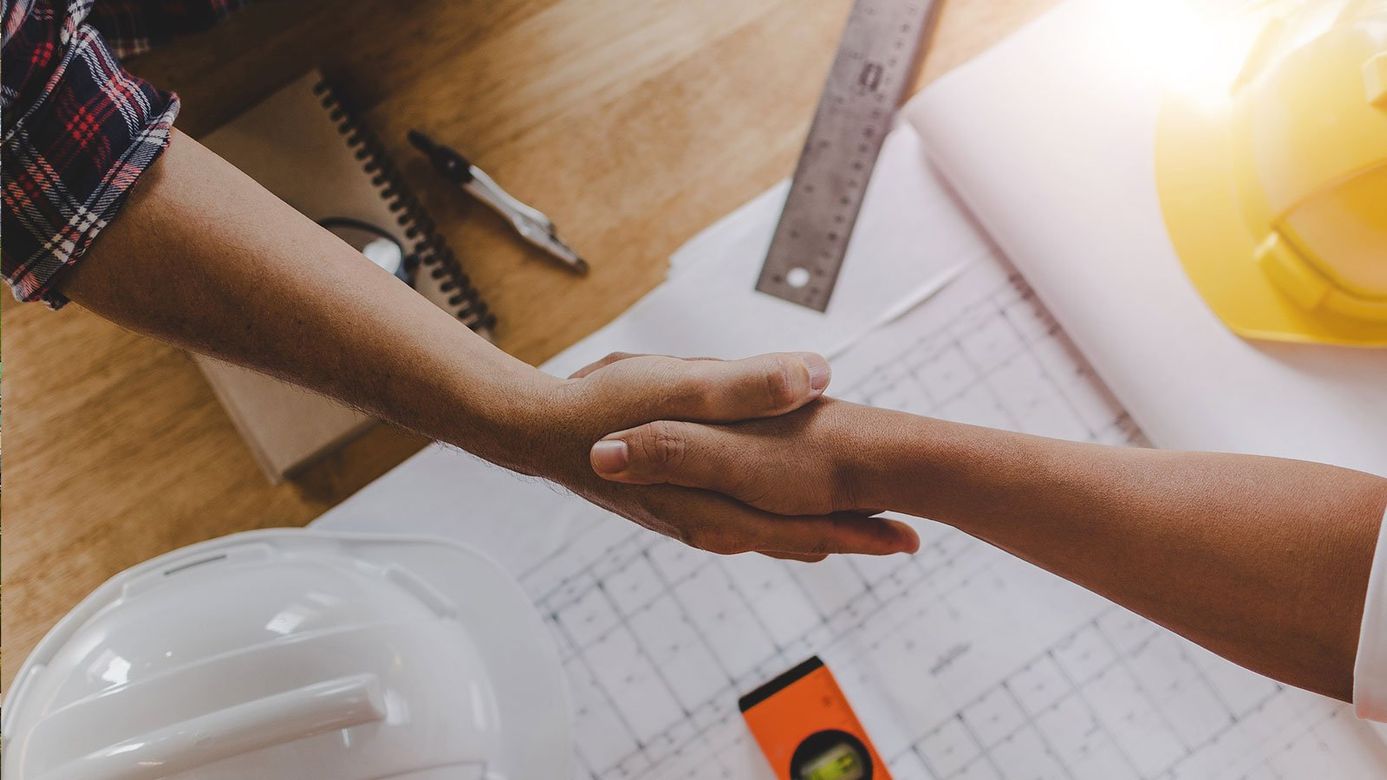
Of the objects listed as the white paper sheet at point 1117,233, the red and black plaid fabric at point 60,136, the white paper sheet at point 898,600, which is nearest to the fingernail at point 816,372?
the white paper sheet at point 898,600

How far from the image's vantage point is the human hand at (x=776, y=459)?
0.63m

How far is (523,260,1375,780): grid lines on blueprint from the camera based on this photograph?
71 centimetres

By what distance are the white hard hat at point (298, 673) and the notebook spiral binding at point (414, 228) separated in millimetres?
227

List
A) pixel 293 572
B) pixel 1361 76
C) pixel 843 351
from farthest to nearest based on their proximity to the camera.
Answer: pixel 843 351, pixel 293 572, pixel 1361 76

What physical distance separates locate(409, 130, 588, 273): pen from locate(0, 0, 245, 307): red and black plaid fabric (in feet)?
0.82

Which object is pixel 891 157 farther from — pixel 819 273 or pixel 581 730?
pixel 581 730

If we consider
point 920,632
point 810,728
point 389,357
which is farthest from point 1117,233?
point 389,357

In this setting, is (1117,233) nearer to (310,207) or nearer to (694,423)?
(694,423)

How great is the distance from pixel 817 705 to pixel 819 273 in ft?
1.35

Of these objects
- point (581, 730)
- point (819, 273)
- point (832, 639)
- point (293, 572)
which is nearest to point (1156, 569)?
point (832, 639)

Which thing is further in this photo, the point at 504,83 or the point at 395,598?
the point at 504,83

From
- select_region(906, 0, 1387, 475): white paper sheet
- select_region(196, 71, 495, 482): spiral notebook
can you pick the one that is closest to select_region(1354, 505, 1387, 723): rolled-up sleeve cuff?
select_region(906, 0, 1387, 475): white paper sheet

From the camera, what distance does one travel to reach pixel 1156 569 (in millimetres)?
573

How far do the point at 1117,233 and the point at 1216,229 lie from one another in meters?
0.08
